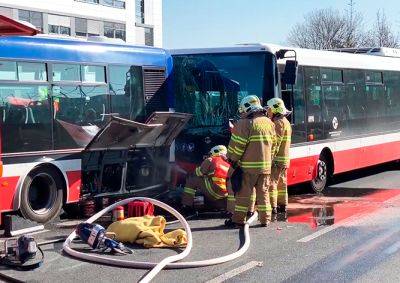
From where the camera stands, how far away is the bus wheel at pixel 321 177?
1262cm

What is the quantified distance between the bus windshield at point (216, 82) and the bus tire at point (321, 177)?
8.58ft

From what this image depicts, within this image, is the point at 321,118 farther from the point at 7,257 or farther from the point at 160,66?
the point at 7,257

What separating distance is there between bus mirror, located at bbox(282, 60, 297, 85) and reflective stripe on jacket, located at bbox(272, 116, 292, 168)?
1161mm

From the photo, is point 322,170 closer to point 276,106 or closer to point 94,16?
point 276,106

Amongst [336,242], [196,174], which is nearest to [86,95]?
[196,174]

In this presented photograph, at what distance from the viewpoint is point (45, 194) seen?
9211 millimetres

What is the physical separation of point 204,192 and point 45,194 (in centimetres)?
243

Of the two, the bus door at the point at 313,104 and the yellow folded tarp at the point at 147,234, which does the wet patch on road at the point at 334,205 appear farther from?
the yellow folded tarp at the point at 147,234

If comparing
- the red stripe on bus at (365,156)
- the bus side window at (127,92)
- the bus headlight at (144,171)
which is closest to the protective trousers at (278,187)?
the bus headlight at (144,171)

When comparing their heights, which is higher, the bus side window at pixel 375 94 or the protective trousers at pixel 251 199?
the bus side window at pixel 375 94

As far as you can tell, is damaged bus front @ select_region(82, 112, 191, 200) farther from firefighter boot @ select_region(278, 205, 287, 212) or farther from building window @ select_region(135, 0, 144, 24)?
building window @ select_region(135, 0, 144, 24)

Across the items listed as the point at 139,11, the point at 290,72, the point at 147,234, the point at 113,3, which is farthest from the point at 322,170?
the point at 139,11

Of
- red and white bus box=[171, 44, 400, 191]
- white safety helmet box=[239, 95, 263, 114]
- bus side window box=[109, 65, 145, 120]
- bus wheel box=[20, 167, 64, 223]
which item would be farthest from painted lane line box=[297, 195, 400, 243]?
bus side window box=[109, 65, 145, 120]

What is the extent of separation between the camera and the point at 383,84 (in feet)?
51.6
